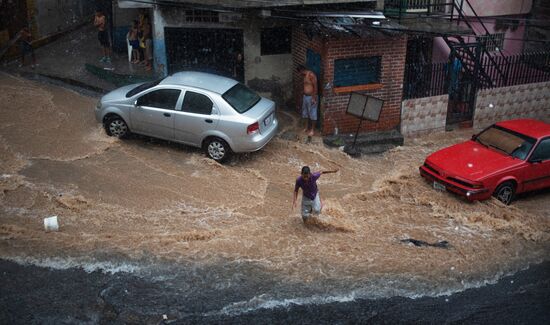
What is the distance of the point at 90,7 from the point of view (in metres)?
20.2

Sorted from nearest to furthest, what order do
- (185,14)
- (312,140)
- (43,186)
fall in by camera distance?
(43,186) → (312,140) → (185,14)

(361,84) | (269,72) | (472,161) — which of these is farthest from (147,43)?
(472,161)

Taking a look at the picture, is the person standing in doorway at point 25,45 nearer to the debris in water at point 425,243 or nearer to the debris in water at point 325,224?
the debris in water at point 325,224

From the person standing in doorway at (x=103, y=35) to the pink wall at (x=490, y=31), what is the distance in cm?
1008

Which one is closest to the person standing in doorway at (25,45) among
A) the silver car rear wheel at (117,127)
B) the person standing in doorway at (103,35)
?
the person standing in doorway at (103,35)

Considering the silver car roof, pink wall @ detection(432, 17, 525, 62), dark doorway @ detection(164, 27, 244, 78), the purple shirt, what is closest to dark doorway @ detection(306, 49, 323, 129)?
dark doorway @ detection(164, 27, 244, 78)

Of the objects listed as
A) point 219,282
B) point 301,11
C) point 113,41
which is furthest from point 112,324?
point 113,41

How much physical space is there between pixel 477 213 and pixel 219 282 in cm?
549

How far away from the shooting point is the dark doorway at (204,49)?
631 inches

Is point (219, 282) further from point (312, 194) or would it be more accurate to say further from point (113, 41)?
point (113, 41)

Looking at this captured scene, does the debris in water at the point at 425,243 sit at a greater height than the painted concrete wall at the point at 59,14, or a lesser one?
lesser

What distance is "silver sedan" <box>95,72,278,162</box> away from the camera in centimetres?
1220

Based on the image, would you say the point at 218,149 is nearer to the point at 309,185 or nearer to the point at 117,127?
the point at 117,127

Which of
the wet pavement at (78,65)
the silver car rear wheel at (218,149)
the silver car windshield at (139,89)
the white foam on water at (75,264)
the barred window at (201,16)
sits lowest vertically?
the white foam on water at (75,264)
